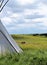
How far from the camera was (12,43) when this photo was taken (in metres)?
26.0

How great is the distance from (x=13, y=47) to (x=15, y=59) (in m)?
4.82

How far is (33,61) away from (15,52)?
636cm

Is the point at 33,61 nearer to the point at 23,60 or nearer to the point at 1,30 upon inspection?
the point at 23,60

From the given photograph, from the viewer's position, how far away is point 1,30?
25297 mm

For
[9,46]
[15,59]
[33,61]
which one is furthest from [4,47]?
[33,61]

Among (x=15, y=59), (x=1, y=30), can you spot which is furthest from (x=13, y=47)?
(x=15, y=59)

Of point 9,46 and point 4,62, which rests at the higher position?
Answer: point 4,62

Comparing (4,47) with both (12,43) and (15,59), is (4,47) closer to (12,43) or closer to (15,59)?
(12,43)

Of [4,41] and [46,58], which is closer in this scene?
[46,58]

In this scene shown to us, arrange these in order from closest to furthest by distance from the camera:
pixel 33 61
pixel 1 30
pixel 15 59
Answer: pixel 33 61, pixel 15 59, pixel 1 30

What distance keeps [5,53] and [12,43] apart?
1182mm

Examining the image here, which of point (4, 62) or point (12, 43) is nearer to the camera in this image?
point (4, 62)

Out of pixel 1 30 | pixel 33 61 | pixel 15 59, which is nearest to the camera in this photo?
pixel 33 61

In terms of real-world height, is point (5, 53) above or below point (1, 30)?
below
